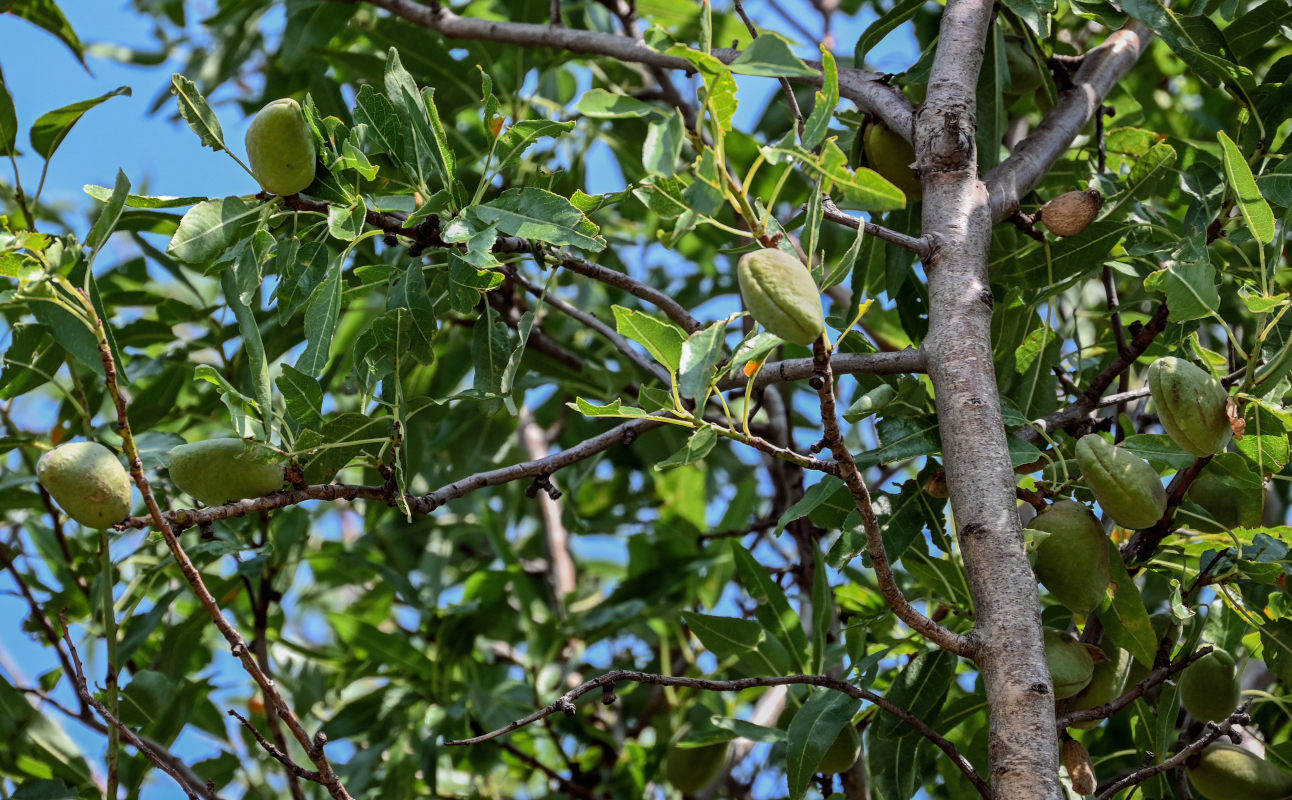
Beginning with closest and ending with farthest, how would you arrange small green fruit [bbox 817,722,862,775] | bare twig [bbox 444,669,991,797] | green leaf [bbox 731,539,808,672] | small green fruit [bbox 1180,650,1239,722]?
1. bare twig [bbox 444,669,991,797]
2. small green fruit [bbox 1180,650,1239,722]
3. small green fruit [bbox 817,722,862,775]
4. green leaf [bbox 731,539,808,672]

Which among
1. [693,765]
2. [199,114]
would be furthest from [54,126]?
[693,765]

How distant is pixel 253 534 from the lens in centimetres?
218

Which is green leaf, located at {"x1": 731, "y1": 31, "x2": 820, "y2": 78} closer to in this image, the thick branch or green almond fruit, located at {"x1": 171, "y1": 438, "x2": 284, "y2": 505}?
the thick branch

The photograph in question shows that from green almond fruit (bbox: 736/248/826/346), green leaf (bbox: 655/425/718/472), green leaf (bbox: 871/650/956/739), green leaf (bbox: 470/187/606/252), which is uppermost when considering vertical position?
green leaf (bbox: 470/187/606/252)

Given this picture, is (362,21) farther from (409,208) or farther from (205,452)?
(205,452)

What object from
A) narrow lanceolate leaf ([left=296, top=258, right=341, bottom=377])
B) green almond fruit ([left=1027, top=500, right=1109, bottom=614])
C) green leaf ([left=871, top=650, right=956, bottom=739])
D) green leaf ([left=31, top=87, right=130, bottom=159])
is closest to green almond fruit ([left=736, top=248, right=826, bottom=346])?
green almond fruit ([left=1027, top=500, right=1109, bottom=614])

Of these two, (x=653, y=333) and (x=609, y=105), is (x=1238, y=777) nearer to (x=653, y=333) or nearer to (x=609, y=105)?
(x=653, y=333)

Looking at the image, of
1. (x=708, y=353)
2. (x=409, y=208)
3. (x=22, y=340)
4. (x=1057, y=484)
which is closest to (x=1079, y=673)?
(x=1057, y=484)

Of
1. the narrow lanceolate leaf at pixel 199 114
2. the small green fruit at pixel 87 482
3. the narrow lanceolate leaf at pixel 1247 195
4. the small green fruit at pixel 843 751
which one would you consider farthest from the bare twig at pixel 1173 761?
the narrow lanceolate leaf at pixel 199 114

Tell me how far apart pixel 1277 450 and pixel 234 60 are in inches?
82.1

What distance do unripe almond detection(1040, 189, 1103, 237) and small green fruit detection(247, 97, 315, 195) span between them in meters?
0.90

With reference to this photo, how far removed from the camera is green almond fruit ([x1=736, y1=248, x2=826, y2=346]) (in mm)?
1006

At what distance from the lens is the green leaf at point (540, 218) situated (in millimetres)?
1270

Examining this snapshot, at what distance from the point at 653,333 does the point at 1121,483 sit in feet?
1.76
